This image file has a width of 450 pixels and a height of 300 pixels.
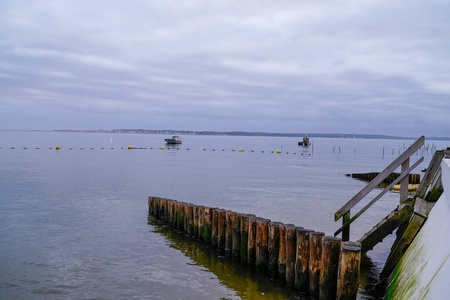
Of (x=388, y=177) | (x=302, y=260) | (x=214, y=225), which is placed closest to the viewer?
(x=302, y=260)

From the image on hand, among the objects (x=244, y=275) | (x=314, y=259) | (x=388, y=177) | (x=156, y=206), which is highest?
(x=314, y=259)

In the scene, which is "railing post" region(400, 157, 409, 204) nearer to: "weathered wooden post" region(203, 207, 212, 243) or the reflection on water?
the reflection on water

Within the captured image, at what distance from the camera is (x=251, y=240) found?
12.3m

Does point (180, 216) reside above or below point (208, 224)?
below

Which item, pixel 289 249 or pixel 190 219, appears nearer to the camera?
pixel 289 249

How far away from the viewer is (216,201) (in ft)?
90.0

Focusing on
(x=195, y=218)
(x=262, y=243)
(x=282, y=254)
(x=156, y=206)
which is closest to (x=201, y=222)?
(x=195, y=218)

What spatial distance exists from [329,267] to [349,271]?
27.0 inches

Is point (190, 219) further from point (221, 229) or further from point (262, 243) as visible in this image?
point (262, 243)

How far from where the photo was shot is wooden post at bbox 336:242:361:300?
892 centimetres

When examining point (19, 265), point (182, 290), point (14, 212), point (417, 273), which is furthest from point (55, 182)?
point (417, 273)

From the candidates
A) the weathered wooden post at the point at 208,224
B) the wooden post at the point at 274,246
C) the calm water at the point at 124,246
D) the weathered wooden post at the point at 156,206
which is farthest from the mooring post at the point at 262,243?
the weathered wooden post at the point at 156,206

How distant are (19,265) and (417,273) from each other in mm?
12167

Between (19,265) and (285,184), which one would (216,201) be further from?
(19,265)
